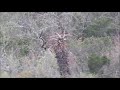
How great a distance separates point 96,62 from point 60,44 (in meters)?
0.60

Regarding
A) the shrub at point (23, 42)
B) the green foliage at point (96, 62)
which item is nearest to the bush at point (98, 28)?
the green foliage at point (96, 62)

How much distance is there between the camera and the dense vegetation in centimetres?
509

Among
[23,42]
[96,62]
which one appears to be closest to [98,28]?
[96,62]

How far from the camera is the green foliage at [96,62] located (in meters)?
5.10

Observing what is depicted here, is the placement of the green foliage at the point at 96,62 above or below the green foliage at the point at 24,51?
below

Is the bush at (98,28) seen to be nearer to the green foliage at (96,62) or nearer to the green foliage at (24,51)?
the green foliage at (96,62)

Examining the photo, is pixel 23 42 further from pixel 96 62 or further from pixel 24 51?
pixel 96 62

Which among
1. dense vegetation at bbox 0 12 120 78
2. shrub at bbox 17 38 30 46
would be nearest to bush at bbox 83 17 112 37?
dense vegetation at bbox 0 12 120 78

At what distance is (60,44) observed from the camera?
5152 millimetres

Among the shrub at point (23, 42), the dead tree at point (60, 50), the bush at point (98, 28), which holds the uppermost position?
the bush at point (98, 28)

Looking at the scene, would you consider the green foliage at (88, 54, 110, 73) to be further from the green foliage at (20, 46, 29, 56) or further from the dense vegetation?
the green foliage at (20, 46, 29, 56)

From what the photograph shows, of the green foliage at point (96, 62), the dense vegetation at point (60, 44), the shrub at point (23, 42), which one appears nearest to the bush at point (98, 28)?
the dense vegetation at point (60, 44)
